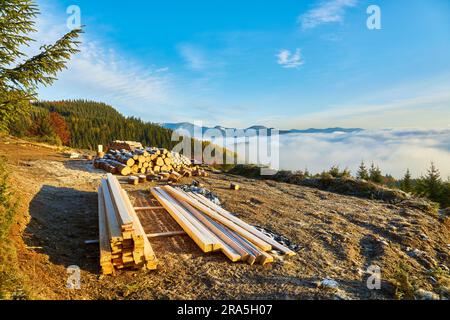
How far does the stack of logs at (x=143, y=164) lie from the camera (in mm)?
14047

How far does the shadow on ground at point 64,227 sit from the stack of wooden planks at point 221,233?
199 centimetres

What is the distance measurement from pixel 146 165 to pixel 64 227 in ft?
27.8

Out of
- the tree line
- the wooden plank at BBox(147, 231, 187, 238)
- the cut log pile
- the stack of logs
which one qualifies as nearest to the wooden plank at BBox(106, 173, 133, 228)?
the wooden plank at BBox(147, 231, 187, 238)

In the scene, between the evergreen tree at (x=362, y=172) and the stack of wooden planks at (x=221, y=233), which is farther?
the evergreen tree at (x=362, y=172)

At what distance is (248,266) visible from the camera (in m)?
4.93

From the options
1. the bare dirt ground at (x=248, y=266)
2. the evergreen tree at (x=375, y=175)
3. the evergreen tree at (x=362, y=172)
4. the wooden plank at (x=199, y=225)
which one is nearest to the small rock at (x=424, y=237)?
the bare dirt ground at (x=248, y=266)

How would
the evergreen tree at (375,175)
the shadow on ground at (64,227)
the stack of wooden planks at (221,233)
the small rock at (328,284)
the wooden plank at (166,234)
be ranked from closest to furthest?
the small rock at (328,284), the shadow on ground at (64,227), the stack of wooden planks at (221,233), the wooden plank at (166,234), the evergreen tree at (375,175)

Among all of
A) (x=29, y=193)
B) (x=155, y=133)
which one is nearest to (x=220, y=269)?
(x=29, y=193)

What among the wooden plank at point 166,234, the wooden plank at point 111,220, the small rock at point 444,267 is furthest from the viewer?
the wooden plank at point 166,234

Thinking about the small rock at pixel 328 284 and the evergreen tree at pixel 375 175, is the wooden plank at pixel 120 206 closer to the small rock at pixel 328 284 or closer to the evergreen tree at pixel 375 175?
the small rock at pixel 328 284

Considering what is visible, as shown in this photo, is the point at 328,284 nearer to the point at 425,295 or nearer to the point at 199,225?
the point at 425,295

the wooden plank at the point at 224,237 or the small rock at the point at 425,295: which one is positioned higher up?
the wooden plank at the point at 224,237

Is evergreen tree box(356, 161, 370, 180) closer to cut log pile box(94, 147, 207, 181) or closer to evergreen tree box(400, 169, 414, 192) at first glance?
evergreen tree box(400, 169, 414, 192)
